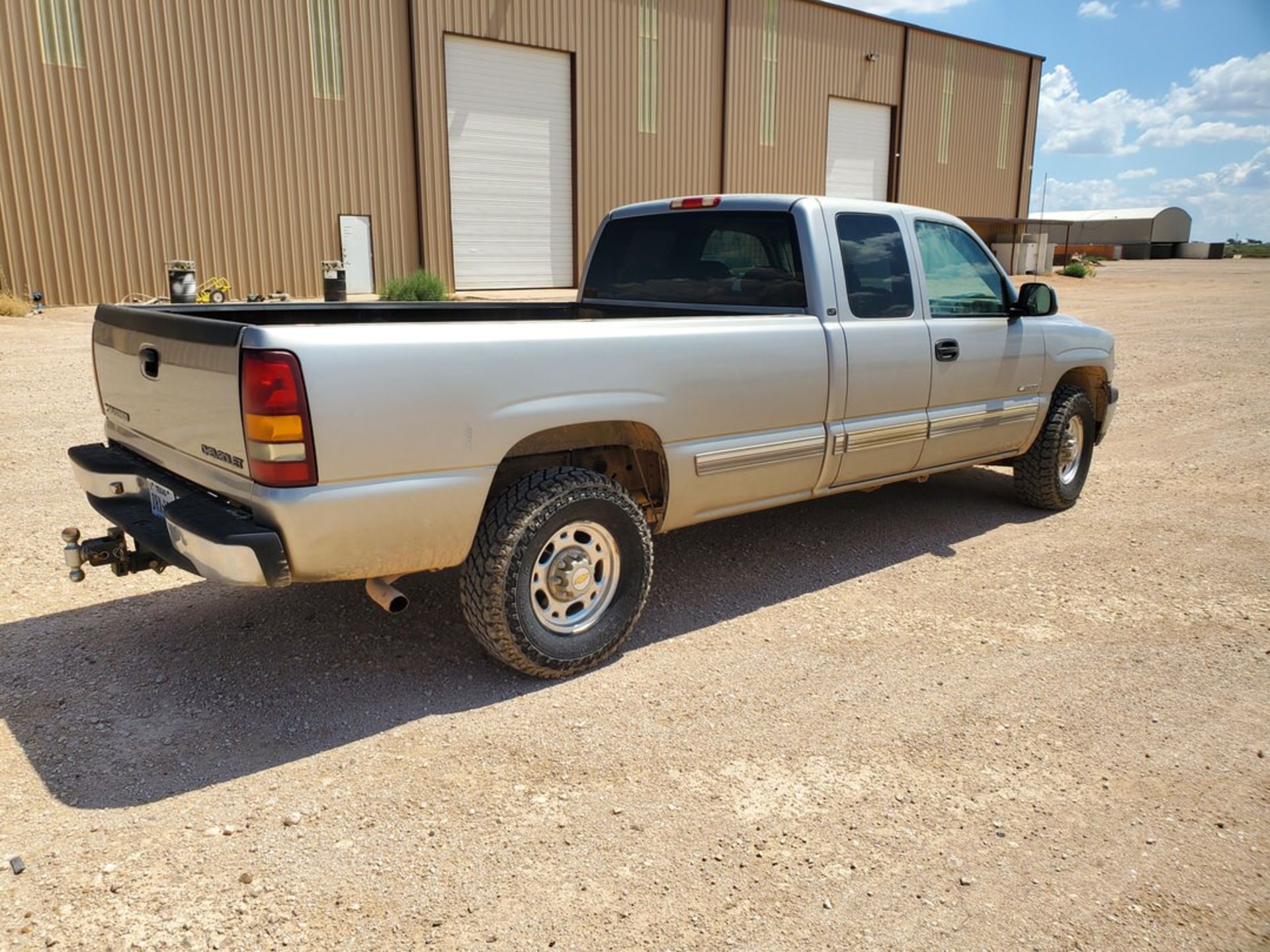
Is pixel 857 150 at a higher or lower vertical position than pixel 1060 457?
higher

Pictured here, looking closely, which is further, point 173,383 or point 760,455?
point 760,455

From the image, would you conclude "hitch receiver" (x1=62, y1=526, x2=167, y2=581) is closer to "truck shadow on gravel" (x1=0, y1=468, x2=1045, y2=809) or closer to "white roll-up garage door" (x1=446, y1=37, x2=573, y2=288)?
"truck shadow on gravel" (x1=0, y1=468, x2=1045, y2=809)

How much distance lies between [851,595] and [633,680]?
60.6 inches

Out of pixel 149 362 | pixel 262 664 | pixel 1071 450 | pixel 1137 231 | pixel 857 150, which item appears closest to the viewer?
pixel 149 362

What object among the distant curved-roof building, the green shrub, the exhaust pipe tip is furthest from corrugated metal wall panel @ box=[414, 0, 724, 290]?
the distant curved-roof building

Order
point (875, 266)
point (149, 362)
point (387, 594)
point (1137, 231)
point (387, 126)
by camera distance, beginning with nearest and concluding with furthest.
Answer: point (387, 594)
point (149, 362)
point (875, 266)
point (387, 126)
point (1137, 231)

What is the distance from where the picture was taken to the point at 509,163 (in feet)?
77.0

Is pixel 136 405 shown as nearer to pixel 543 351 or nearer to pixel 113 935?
pixel 543 351

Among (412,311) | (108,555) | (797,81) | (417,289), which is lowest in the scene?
(108,555)

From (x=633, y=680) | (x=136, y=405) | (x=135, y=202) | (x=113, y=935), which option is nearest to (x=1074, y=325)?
(x=633, y=680)

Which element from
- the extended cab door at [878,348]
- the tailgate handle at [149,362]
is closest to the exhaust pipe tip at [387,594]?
the tailgate handle at [149,362]

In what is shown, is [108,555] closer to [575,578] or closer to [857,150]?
[575,578]

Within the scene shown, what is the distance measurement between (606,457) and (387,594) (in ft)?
4.14

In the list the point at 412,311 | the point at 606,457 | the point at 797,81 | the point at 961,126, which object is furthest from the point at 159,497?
the point at 961,126
